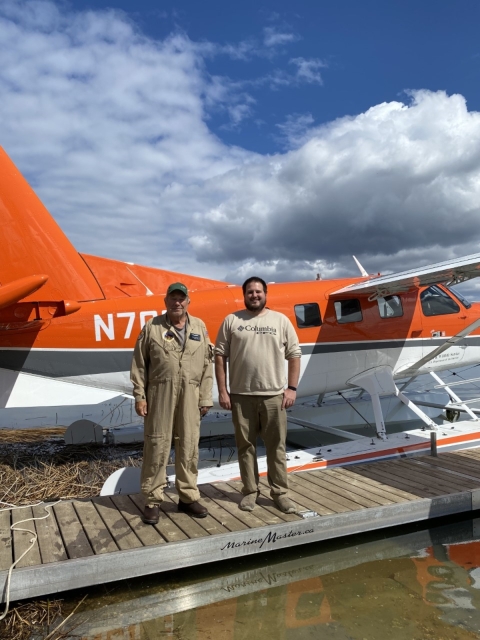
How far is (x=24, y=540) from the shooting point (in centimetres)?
353

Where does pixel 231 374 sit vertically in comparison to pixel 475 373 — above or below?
above

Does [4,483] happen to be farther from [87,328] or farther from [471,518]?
[471,518]

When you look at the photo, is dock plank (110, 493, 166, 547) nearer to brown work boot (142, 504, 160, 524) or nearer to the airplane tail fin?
brown work boot (142, 504, 160, 524)

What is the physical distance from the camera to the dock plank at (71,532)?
339cm

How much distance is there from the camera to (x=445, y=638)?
117 inches

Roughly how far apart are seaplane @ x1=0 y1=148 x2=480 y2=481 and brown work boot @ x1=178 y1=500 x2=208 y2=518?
6.05ft

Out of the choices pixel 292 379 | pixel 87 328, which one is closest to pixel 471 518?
pixel 292 379

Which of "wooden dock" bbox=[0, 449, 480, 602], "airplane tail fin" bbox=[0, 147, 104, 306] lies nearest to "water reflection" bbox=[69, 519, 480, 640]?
"wooden dock" bbox=[0, 449, 480, 602]

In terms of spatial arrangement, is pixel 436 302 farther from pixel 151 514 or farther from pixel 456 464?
pixel 151 514

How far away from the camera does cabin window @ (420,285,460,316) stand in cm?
743

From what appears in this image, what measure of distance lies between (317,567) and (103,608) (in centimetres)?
166

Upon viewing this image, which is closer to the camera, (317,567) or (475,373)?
(317,567)

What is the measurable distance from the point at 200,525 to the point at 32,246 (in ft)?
12.0

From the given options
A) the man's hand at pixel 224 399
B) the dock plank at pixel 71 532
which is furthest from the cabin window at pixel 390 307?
the dock plank at pixel 71 532
